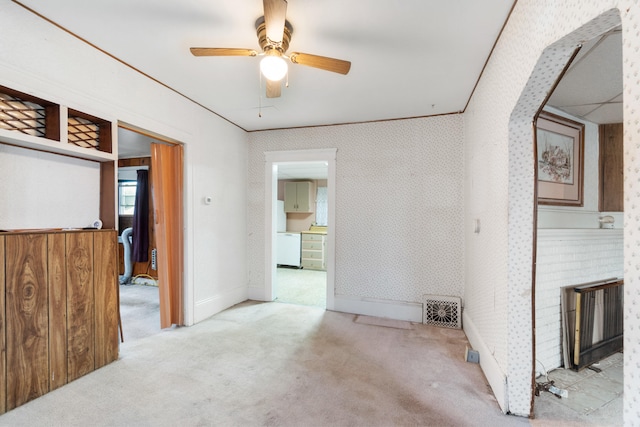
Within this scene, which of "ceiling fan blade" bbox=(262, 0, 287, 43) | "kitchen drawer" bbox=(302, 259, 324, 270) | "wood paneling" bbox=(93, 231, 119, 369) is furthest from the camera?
"kitchen drawer" bbox=(302, 259, 324, 270)

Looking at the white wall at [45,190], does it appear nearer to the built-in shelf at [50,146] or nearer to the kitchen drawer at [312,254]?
the built-in shelf at [50,146]

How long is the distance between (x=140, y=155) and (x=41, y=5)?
11.4ft

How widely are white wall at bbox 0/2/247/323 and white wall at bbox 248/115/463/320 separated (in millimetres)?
1165

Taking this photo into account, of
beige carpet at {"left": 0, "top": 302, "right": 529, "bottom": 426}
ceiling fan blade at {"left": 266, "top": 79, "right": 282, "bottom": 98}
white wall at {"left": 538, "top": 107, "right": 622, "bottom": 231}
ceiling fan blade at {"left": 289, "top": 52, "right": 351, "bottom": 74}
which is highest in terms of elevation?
ceiling fan blade at {"left": 289, "top": 52, "right": 351, "bottom": 74}

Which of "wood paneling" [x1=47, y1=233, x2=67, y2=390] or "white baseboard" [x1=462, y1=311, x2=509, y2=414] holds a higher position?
"wood paneling" [x1=47, y1=233, x2=67, y2=390]

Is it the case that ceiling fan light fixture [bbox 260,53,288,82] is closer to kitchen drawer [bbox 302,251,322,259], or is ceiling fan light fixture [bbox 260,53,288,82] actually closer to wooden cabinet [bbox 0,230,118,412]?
wooden cabinet [bbox 0,230,118,412]

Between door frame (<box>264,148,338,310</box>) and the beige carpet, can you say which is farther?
door frame (<box>264,148,338,310</box>)

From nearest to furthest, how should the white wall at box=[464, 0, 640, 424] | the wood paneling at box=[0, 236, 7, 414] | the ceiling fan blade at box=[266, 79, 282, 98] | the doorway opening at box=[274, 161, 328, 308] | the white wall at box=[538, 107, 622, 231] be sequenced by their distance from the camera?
the white wall at box=[464, 0, 640, 424] < the wood paneling at box=[0, 236, 7, 414] < the ceiling fan blade at box=[266, 79, 282, 98] < the white wall at box=[538, 107, 622, 231] < the doorway opening at box=[274, 161, 328, 308]

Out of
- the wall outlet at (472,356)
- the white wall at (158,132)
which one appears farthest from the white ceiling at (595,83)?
the white wall at (158,132)

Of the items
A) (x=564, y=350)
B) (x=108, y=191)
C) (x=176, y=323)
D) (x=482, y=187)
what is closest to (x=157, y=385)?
(x=176, y=323)

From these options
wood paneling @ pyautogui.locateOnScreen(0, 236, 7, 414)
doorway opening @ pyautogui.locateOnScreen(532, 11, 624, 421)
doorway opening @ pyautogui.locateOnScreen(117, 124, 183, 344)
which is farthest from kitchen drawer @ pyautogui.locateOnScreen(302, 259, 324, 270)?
wood paneling @ pyautogui.locateOnScreen(0, 236, 7, 414)

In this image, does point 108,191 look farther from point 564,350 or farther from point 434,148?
point 564,350

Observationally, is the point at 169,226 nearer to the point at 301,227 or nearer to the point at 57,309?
the point at 57,309

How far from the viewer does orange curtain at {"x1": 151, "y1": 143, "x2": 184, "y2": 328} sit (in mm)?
2834
